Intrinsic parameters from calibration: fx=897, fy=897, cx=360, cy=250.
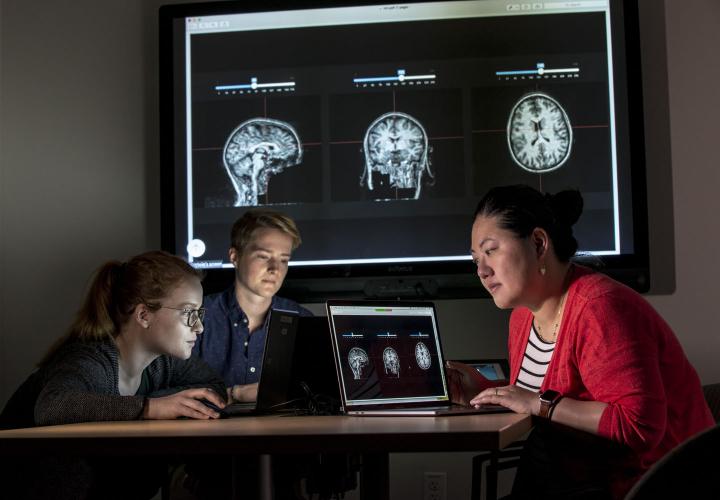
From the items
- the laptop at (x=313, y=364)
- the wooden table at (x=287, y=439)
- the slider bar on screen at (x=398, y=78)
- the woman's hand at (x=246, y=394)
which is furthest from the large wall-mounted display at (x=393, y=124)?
the wooden table at (x=287, y=439)

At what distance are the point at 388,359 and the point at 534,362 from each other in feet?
1.31

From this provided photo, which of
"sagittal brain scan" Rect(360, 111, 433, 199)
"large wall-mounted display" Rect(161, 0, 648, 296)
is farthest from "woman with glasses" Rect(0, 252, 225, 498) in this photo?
"sagittal brain scan" Rect(360, 111, 433, 199)

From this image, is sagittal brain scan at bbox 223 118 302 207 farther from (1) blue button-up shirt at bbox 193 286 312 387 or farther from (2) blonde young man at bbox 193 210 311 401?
(1) blue button-up shirt at bbox 193 286 312 387

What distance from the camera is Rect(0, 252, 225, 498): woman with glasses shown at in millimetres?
2010

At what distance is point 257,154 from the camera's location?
12.0 ft

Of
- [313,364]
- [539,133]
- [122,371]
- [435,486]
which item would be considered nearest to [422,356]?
[313,364]

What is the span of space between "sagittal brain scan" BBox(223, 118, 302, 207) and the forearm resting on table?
200cm

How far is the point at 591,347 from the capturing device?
1946 mm

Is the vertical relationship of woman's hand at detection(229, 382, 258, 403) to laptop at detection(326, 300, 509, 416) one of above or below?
below

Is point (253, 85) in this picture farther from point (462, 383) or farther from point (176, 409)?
point (176, 409)

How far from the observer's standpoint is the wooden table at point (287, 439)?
4.88 ft

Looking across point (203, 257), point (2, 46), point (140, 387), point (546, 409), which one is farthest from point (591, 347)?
point (2, 46)

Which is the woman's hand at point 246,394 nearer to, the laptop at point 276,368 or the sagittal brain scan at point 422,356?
the laptop at point 276,368

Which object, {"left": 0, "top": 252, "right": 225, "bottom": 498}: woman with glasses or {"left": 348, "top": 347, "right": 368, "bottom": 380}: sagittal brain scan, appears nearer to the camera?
{"left": 0, "top": 252, "right": 225, "bottom": 498}: woman with glasses
